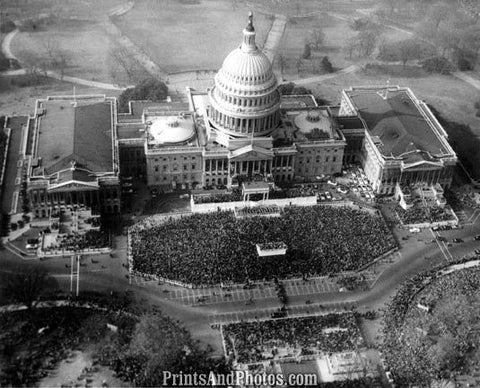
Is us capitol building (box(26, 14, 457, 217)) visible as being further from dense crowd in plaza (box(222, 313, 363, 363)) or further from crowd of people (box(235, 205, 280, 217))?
dense crowd in plaza (box(222, 313, 363, 363))

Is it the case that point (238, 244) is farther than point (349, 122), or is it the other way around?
point (349, 122)

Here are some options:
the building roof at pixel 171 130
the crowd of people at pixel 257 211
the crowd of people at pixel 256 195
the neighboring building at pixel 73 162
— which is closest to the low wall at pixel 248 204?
the crowd of people at pixel 256 195

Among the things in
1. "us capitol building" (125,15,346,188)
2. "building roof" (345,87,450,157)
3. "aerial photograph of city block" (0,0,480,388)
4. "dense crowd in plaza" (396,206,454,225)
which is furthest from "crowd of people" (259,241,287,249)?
"building roof" (345,87,450,157)

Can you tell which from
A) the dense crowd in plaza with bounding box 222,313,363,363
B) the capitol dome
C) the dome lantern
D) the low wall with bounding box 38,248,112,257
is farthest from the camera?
the capitol dome

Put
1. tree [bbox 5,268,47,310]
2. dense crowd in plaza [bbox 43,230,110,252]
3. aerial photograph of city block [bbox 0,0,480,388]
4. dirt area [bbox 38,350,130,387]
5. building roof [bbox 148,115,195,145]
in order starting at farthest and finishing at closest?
building roof [bbox 148,115,195,145]
dense crowd in plaza [bbox 43,230,110,252]
tree [bbox 5,268,47,310]
aerial photograph of city block [bbox 0,0,480,388]
dirt area [bbox 38,350,130,387]

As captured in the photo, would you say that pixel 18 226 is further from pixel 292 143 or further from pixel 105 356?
pixel 292 143

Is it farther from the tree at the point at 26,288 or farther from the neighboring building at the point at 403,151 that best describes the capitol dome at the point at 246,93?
the tree at the point at 26,288

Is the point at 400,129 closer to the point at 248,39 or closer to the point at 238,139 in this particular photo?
the point at 238,139

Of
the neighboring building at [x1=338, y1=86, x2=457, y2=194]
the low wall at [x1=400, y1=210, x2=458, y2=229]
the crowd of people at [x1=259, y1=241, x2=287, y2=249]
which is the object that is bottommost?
the low wall at [x1=400, y1=210, x2=458, y2=229]

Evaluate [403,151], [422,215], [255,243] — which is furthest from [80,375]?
[403,151]
